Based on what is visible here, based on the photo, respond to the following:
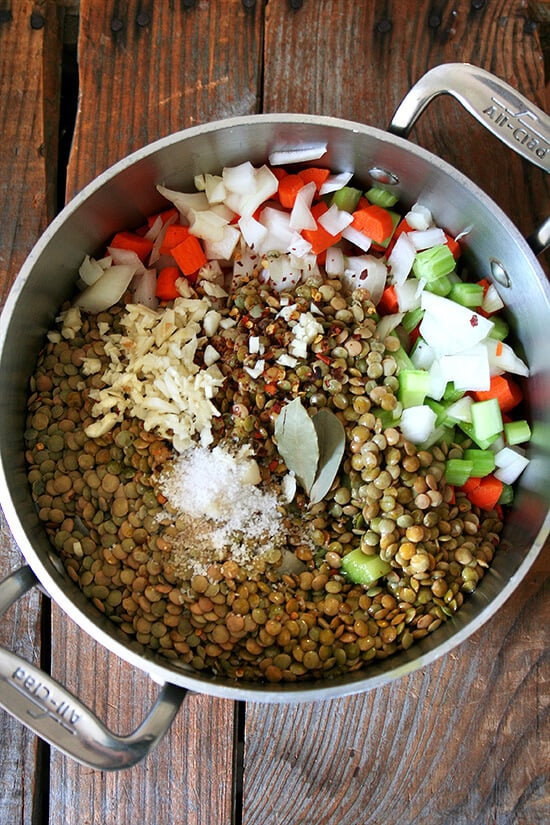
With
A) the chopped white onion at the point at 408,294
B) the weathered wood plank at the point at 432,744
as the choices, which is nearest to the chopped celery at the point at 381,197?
the chopped white onion at the point at 408,294

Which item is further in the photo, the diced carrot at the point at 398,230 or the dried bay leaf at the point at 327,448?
the diced carrot at the point at 398,230

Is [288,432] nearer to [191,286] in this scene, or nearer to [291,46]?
[191,286]

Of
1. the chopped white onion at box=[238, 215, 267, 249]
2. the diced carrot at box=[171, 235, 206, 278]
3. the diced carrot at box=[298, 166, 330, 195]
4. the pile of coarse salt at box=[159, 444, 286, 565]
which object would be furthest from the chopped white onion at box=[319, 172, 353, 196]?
the pile of coarse salt at box=[159, 444, 286, 565]

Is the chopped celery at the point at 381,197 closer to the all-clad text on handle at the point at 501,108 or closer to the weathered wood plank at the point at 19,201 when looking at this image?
the all-clad text on handle at the point at 501,108

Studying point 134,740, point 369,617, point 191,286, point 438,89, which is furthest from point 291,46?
point 134,740

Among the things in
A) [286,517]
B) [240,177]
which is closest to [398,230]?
[240,177]

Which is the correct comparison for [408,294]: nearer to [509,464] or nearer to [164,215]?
[509,464]

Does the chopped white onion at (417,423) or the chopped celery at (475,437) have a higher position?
the chopped white onion at (417,423)
